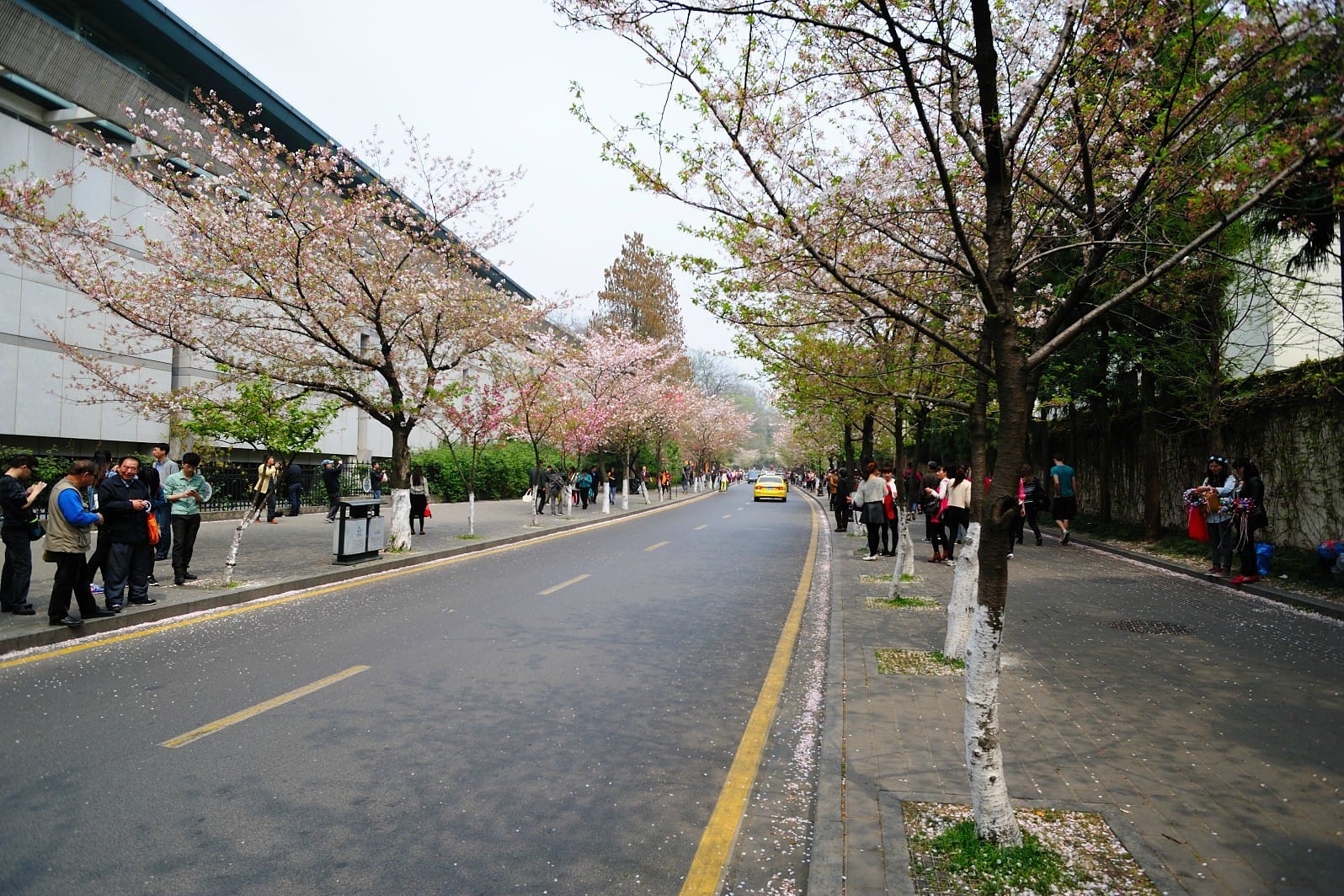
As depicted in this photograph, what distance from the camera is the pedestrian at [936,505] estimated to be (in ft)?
49.7

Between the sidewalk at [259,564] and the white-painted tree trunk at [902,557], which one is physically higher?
the white-painted tree trunk at [902,557]

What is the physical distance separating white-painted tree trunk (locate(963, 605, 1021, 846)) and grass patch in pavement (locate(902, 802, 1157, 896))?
83 mm

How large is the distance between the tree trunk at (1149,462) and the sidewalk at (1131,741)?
9127mm

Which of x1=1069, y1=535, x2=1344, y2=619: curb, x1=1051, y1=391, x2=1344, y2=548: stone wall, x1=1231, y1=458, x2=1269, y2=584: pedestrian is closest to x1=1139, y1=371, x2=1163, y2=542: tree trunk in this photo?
x1=1051, y1=391, x2=1344, y2=548: stone wall

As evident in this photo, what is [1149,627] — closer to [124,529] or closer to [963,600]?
[963,600]

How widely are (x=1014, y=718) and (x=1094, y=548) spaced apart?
14.9 m

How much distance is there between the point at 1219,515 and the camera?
12.2 metres

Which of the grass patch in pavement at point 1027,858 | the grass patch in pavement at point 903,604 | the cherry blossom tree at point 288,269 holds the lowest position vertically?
the grass patch in pavement at point 1027,858

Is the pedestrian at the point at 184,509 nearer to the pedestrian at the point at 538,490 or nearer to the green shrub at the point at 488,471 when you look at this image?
the pedestrian at the point at 538,490

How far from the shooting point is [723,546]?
707 inches

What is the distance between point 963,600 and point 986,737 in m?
3.75

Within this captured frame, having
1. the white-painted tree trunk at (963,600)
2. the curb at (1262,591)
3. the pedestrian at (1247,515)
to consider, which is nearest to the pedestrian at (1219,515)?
the pedestrian at (1247,515)

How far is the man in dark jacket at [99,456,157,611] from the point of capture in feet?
28.5

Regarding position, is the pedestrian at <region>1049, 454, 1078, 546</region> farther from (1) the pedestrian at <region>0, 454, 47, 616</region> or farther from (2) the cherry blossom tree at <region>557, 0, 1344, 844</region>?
(1) the pedestrian at <region>0, 454, 47, 616</region>
